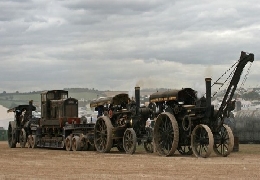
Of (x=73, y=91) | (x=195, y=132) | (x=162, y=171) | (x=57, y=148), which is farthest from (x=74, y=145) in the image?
(x=73, y=91)

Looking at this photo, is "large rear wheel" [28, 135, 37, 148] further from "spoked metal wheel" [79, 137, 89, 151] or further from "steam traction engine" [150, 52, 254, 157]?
"steam traction engine" [150, 52, 254, 157]

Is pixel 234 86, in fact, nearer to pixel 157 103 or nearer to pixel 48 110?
pixel 157 103

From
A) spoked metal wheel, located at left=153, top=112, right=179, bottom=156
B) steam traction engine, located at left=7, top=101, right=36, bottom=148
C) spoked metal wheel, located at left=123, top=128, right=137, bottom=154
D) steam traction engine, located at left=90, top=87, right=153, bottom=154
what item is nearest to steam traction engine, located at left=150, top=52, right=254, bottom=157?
spoked metal wheel, located at left=153, top=112, right=179, bottom=156

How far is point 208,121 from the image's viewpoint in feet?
79.5

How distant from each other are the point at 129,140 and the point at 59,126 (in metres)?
7.72

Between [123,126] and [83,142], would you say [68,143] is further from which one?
[123,126]

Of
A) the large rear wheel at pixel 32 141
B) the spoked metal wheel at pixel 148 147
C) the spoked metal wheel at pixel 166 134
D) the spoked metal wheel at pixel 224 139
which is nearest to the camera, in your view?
the spoked metal wheel at pixel 224 139

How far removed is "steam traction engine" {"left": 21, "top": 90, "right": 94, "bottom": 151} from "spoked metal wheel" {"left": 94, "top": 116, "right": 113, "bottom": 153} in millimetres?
1174

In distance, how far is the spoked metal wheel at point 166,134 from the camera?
24469mm

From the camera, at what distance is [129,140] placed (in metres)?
27.6

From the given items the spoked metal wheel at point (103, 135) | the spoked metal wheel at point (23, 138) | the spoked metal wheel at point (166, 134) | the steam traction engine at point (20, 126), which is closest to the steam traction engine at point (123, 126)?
the spoked metal wheel at point (103, 135)

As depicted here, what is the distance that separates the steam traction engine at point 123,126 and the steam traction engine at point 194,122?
6.39 feet

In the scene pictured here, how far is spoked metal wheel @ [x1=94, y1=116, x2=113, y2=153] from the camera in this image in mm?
28375

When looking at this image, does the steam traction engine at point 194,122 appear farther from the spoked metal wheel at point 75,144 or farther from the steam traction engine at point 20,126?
the steam traction engine at point 20,126
